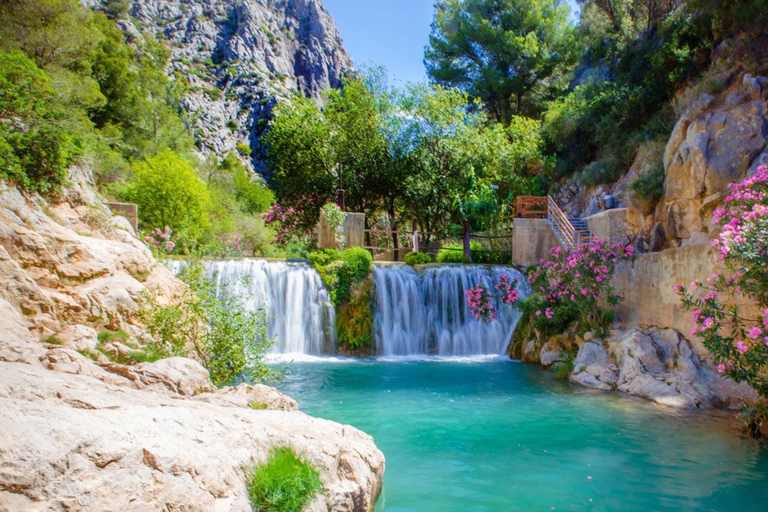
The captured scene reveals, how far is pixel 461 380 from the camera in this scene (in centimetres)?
1127

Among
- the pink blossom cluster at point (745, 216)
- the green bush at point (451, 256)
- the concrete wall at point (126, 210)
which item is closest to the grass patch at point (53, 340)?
the concrete wall at point (126, 210)

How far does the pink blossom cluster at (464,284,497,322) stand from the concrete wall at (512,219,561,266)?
3822 millimetres

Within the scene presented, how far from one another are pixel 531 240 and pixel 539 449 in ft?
43.5

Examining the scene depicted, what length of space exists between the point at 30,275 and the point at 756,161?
733 inches

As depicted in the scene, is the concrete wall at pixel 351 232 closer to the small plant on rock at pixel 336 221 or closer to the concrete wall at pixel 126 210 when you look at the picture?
the small plant on rock at pixel 336 221

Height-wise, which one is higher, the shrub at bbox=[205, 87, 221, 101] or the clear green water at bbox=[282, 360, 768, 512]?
the shrub at bbox=[205, 87, 221, 101]

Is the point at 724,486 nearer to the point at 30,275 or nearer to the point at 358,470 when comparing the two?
the point at 358,470

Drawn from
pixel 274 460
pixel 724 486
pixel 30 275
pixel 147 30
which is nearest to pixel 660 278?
pixel 724 486

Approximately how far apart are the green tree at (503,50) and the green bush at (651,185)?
571 inches

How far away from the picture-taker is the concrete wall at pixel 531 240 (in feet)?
61.9

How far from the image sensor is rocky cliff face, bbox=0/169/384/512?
105 inches

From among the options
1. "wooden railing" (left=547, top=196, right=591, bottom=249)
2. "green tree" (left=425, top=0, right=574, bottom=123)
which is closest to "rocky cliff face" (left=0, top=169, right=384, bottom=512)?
"wooden railing" (left=547, top=196, right=591, bottom=249)

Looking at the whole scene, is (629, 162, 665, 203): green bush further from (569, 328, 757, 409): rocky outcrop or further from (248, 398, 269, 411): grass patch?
(248, 398, 269, 411): grass patch

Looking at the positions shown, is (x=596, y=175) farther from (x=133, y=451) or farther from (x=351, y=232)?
(x=133, y=451)
